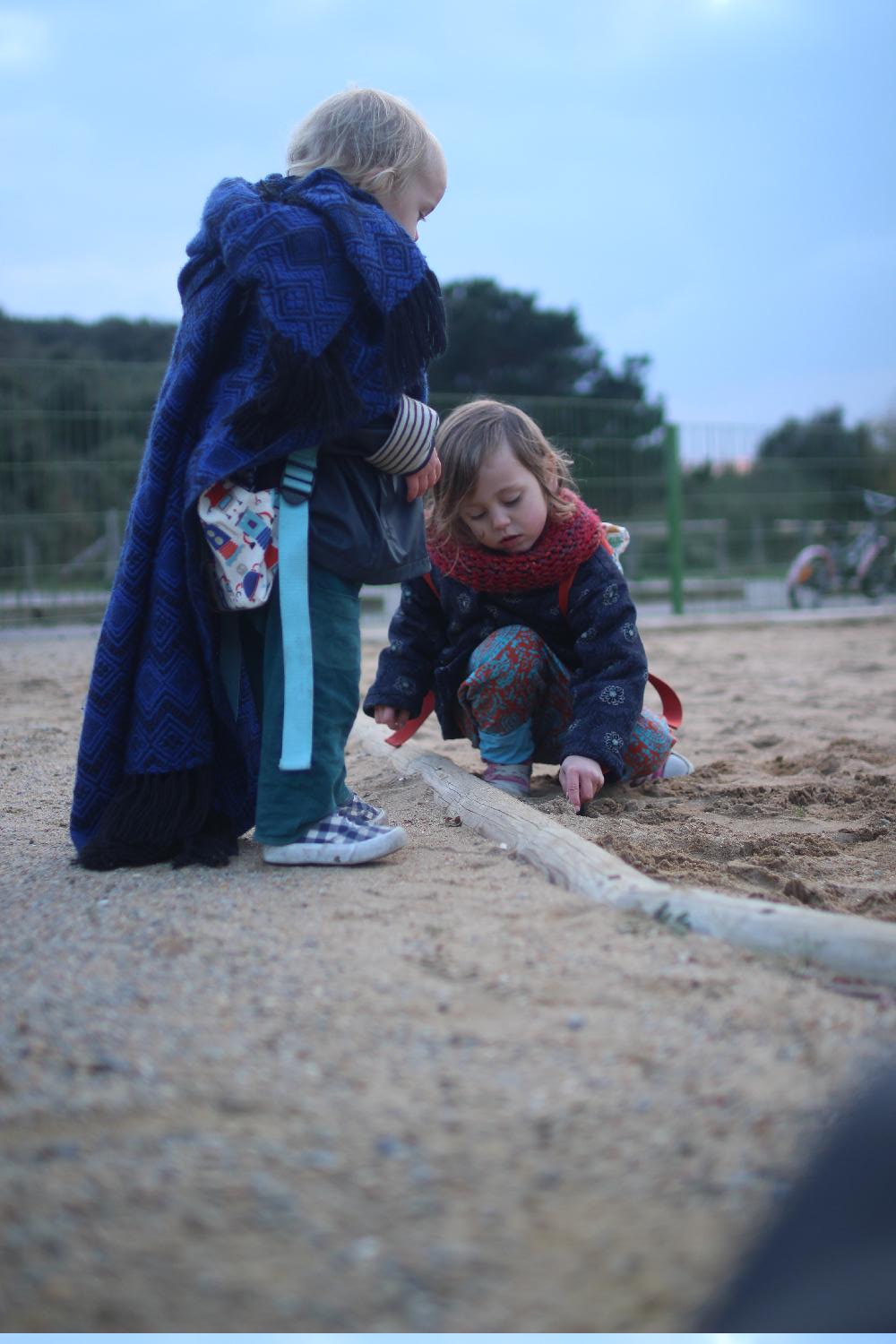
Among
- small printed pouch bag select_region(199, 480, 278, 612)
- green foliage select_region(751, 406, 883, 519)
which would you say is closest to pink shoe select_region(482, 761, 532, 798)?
small printed pouch bag select_region(199, 480, 278, 612)

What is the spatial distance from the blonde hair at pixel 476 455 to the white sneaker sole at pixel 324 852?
0.93 m

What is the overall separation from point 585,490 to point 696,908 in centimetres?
896

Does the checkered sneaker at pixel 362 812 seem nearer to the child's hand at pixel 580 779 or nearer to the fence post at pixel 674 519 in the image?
the child's hand at pixel 580 779

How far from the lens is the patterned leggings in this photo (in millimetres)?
2746

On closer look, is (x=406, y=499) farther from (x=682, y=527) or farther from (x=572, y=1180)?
(x=682, y=527)

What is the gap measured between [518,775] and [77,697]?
7.77 ft

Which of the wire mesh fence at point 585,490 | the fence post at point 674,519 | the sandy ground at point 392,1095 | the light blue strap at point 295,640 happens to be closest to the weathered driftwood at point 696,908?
the sandy ground at point 392,1095

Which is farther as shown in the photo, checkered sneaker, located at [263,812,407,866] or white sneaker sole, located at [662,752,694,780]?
white sneaker sole, located at [662,752,694,780]

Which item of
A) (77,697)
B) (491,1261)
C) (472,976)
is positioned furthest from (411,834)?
(77,697)

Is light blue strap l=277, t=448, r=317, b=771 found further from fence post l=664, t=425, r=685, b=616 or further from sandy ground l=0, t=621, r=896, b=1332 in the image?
fence post l=664, t=425, r=685, b=616

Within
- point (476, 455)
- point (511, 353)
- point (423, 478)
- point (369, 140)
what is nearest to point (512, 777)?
point (476, 455)

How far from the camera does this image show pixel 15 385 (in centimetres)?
1073

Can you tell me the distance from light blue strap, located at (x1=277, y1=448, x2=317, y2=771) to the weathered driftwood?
442 millimetres

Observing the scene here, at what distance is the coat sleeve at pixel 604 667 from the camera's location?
255cm
